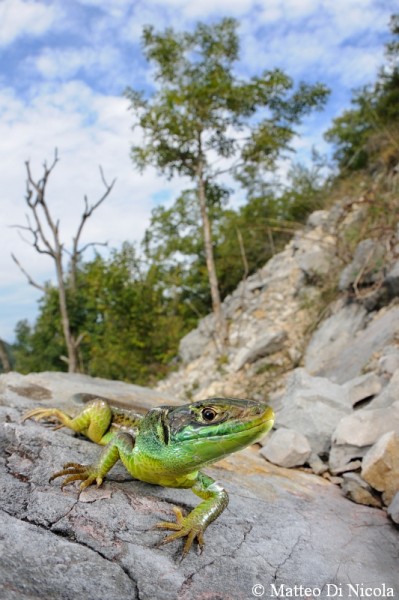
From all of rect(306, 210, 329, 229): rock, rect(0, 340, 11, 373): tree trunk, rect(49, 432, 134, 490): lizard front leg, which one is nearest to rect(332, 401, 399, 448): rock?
rect(49, 432, 134, 490): lizard front leg

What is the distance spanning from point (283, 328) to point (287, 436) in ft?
27.8

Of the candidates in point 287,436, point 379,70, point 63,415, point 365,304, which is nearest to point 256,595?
point 63,415

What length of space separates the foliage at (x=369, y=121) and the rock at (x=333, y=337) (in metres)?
9.60

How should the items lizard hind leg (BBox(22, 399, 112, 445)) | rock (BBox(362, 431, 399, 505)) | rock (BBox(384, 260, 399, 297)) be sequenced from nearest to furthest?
lizard hind leg (BBox(22, 399, 112, 445)) → rock (BBox(362, 431, 399, 505)) → rock (BBox(384, 260, 399, 297))

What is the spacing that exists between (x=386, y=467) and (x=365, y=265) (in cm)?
564

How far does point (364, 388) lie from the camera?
5.73 meters

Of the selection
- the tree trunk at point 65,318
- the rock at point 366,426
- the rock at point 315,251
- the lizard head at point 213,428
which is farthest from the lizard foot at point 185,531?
the tree trunk at point 65,318

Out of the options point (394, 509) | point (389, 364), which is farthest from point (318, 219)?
point (394, 509)

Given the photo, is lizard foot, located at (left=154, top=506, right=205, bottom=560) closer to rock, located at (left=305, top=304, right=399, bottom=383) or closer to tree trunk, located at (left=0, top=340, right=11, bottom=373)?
rock, located at (left=305, top=304, right=399, bottom=383)

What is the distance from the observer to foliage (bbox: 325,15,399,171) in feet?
60.9

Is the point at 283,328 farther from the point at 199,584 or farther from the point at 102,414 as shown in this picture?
the point at 199,584

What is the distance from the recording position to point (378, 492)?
414 centimetres

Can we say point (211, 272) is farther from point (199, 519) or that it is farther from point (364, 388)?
point (199, 519)

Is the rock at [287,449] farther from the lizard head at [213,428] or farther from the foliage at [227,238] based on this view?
the foliage at [227,238]
